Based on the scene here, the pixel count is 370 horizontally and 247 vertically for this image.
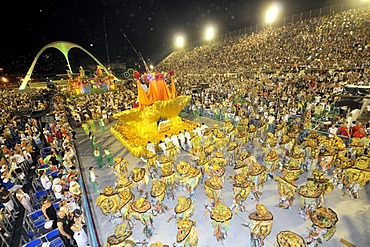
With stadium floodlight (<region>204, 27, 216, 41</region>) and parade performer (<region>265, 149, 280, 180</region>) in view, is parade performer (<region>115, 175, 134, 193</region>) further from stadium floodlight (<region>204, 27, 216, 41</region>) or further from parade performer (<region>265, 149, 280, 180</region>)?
stadium floodlight (<region>204, 27, 216, 41</region>)

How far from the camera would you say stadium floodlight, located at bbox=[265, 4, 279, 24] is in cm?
3114

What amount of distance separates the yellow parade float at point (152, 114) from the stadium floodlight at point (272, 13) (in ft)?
98.2

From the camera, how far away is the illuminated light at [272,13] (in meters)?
31.1

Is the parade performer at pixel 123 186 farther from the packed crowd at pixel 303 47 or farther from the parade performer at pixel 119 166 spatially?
the packed crowd at pixel 303 47

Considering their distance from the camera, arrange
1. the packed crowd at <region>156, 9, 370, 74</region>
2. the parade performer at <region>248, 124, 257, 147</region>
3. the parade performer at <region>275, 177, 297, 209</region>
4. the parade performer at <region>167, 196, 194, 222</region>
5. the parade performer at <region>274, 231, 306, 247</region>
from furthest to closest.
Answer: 1. the packed crowd at <region>156, 9, 370, 74</region>
2. the parade performer at <region>248, 124, 257, 147</region>
3. the parade performer at <region>275, 177, 297, 209</region>
4. the parade performer at <region>167, 196, 194, 222</region>
5. the parade performer at <region>274, 231, 306, 247</region>

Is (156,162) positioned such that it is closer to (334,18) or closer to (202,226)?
(202,226)

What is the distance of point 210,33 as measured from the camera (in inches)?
1636

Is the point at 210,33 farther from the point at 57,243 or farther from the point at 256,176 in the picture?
the point at 57,243

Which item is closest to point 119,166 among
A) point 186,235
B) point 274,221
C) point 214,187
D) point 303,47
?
point 214,187

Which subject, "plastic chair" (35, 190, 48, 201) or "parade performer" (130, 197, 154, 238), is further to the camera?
"plastic chair" (35, 190, 48, 201)

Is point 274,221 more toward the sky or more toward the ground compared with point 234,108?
more toward the ground

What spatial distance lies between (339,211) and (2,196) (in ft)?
34.4

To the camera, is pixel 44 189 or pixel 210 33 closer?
pixel 44 189

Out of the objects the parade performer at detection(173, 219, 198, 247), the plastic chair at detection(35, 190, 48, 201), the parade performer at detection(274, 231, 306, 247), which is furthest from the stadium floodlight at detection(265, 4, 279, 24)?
the plastic chair at detection(35, 190, 48, 201)
